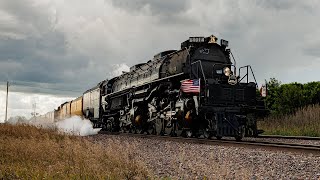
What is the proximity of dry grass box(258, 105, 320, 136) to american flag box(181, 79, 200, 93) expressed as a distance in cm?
700

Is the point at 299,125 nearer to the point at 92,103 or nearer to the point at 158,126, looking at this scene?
the point at 158,126

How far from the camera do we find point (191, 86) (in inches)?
571

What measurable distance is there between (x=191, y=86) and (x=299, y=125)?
8.78 metres

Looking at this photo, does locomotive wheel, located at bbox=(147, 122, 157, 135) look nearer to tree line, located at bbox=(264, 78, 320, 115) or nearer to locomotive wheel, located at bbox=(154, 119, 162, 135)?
locomotive wheel, located at bbox=(154, 119, 162, 135)

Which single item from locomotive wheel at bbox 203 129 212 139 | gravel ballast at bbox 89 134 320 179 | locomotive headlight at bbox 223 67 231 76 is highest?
locomotive headlight at bbox 223 67 231 76

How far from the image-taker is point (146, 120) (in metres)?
19.8

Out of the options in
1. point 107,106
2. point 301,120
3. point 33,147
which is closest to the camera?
point 33,147

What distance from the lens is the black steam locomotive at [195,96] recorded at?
46.5 feet

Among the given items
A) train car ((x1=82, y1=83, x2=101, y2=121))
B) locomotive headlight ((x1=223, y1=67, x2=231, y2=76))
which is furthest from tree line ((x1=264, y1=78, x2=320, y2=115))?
locomotive headlight ((x1=223, y1=67, x2=231, y2=76))

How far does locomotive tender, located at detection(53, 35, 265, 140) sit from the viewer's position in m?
14.2

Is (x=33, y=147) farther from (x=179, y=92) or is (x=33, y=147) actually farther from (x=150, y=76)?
(x=150, y=76)

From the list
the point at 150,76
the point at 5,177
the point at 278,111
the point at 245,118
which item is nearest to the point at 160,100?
the point at 150,76

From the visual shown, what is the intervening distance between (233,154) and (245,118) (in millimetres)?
5211

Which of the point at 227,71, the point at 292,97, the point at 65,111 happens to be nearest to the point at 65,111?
the point at 65,111
